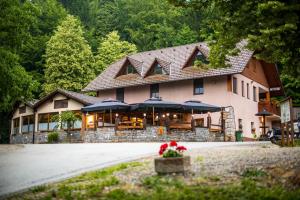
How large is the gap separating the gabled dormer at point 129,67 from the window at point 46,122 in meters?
7.40

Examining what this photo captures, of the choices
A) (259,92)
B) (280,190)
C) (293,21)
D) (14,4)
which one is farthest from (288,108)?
(259,92)

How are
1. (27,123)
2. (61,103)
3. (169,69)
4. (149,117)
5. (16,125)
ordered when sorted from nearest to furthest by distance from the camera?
(169,69) → (149,117) → (61,103) → (27,123) → (16,125)

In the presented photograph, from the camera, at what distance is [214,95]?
3778 cm

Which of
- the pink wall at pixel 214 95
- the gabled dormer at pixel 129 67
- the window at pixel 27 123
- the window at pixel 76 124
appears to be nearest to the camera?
the pink wall at pixel 214 95

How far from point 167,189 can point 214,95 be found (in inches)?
1128

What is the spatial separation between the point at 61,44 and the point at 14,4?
1048 inches

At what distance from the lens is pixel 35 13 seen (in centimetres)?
2602

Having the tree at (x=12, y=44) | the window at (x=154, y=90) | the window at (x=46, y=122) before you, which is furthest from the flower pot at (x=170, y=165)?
the window at (x=46, y=122)

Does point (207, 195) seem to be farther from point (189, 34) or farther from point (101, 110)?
point (189, 34)

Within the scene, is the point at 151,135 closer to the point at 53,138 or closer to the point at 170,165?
the point at 53,138

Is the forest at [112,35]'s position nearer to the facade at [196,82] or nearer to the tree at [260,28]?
the tree at [260,28]

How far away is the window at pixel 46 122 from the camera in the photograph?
42116 mm

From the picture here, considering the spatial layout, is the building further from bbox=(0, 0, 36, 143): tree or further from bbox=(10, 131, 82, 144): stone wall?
bbox=(0, 0, 36, 143): tree

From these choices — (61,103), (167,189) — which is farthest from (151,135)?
(167,189)
